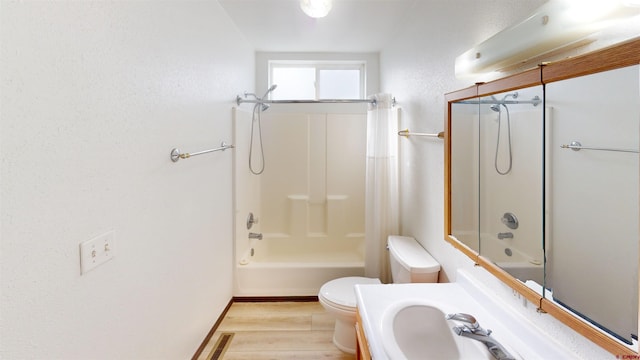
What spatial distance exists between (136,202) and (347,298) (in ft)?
4.64

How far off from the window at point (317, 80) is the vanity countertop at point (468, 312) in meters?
2.66

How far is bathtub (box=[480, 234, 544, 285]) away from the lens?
0.97m

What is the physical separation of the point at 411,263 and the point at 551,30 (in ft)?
4.48

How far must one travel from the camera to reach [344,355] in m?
2.03

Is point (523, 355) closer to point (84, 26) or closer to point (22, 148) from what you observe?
point (22, 148)

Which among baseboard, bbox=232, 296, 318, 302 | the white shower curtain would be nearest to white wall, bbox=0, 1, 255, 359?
baseboard, bbox=232, 296, 318, 302

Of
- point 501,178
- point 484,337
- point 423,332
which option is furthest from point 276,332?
point 501,178

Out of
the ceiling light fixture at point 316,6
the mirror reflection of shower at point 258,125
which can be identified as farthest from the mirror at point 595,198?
the mirror reflection of shower at point 258,125

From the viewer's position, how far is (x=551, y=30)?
87cm

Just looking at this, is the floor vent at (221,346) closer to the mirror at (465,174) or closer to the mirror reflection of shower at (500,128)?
the mirror at (465,174)

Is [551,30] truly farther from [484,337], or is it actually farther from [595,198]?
[484,337]

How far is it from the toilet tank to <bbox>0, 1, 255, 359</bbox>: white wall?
133 centimetres

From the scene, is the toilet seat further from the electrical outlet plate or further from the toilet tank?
the electrical outlet plate

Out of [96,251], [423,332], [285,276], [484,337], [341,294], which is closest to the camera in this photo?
[484,337]
